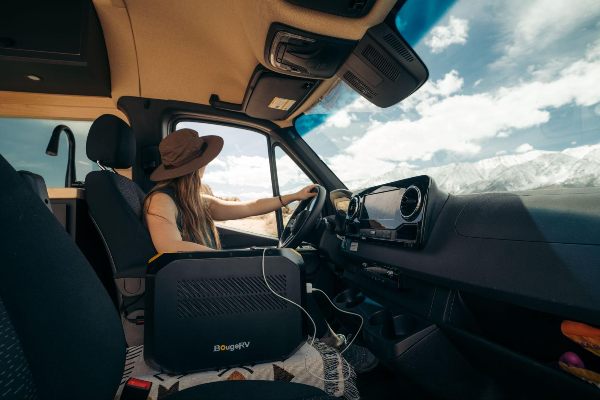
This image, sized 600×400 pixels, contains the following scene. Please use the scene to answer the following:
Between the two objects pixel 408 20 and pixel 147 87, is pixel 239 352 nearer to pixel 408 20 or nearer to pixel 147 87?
pixel 408 20

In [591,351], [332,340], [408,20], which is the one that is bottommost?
[332,340]

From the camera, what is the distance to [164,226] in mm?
1442

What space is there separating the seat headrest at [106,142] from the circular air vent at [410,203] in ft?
4.96

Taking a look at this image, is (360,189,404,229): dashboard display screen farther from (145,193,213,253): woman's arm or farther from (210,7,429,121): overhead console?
(210,7,429,121): overhead console

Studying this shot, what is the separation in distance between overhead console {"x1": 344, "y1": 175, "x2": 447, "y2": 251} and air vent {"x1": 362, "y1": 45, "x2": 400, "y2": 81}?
92cm

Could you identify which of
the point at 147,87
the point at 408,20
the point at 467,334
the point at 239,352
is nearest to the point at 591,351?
the point at 467,334

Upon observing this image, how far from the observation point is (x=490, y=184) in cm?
102

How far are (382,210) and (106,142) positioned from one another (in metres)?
1.49

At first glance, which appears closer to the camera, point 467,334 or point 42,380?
point 42,380

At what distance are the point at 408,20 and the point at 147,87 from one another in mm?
2120

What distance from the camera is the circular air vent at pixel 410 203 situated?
3.49ft

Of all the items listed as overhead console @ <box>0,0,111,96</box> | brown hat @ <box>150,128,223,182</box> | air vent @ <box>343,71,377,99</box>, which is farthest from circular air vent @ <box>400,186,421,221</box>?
overhead console @ <box>0,0,111,96</box>

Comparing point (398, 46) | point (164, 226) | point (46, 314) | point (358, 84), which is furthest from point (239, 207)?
point (46, 314)

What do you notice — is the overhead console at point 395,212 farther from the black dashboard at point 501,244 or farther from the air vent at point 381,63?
the air vent at point 381,63
